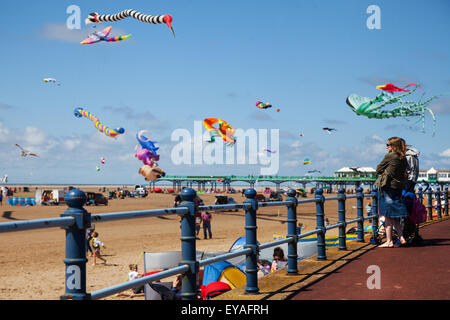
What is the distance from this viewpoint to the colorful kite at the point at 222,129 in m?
44.6

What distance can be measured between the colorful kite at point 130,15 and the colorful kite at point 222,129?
66.8 ft

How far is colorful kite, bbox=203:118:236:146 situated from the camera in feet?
146

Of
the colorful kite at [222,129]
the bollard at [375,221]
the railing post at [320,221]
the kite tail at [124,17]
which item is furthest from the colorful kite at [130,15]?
the colorful kite at [222,129]

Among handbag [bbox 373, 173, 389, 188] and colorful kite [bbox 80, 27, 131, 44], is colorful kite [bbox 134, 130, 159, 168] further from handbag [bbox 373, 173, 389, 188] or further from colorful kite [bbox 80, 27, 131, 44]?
handbag [bbox 373, 173, 389, 188]

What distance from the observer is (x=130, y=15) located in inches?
907

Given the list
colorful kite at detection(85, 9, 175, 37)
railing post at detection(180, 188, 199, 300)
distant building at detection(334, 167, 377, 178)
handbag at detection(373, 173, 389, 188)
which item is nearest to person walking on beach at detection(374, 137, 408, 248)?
handbag at detection(373, 173, 389, 188)

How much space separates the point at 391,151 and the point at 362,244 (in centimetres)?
222

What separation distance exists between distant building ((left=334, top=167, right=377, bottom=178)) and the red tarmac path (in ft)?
444

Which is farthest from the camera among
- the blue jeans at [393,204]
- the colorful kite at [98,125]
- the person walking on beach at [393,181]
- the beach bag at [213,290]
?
the colorful kite at [98,125]

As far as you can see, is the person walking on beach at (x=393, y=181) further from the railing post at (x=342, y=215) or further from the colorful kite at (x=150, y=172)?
the colorful kite at (x=150, y=172)
